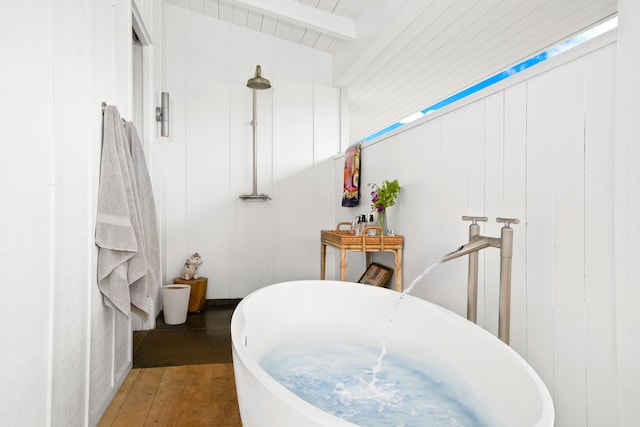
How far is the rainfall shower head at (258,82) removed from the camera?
3.45m

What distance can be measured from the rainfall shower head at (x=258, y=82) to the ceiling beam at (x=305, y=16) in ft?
1.53

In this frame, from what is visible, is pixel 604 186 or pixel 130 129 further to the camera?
pixel 130 129

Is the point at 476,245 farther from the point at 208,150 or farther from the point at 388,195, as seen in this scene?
the point at 208,150

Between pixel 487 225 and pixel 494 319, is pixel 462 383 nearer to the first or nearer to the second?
pixel 494 319

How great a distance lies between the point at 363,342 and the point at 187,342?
1327 millimetres

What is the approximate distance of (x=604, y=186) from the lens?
1.13m

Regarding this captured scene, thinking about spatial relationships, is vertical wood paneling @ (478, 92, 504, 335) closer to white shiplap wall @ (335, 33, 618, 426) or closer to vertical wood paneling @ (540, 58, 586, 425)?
white shiplap wall @ (335, 33, 618, 426)

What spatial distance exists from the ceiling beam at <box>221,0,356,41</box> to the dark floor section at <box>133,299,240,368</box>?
2540mm

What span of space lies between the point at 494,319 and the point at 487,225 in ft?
1.26

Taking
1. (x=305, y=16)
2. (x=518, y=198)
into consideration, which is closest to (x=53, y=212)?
(x=518, y=198)

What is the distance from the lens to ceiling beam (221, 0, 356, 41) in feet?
10.8

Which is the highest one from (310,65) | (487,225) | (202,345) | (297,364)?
(310,65)

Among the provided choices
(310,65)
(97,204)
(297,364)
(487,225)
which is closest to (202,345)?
(297,364)

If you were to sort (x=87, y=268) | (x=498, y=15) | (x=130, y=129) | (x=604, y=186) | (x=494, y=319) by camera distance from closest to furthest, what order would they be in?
(x=604, y=186), (x=87, y=268), (x=494, y=319), (x=130, y=129), (x=498, y=15)
